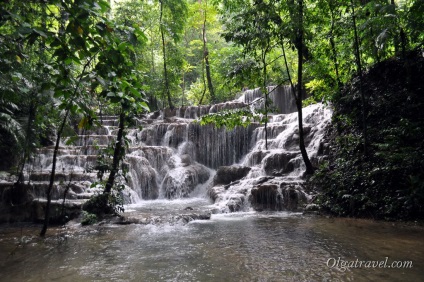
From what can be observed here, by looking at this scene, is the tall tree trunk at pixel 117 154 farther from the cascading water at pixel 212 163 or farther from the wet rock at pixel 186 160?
the wet rock at pixel 186 160

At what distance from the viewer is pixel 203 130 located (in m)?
17.3

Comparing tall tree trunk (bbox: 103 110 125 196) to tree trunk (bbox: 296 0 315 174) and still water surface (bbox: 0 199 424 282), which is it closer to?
still water surface (bbox: 0 199 424 282)

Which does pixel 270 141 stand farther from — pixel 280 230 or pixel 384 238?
pixel 384 238

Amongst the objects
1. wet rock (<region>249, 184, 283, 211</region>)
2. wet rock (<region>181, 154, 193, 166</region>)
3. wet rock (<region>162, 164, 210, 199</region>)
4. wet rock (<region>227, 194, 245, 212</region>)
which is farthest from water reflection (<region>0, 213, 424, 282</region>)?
wet rock (<region>181, 154, 193, 166</region>)

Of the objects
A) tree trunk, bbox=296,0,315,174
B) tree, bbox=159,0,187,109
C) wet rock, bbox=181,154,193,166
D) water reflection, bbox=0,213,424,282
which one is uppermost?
tree, bbox=159,0,187,109

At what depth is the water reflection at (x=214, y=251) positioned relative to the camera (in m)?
4.12

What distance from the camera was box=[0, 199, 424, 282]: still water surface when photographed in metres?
4.12

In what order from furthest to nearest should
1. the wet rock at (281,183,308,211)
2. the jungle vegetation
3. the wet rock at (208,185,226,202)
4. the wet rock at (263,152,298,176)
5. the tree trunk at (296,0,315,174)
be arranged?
the wet rock at (263,152,298,176) < the wet rock at (208,185,226,202) < the wet rock at (281,183,308,211) < the tree trunk at (296,0,315,174) < the jungle vegetation

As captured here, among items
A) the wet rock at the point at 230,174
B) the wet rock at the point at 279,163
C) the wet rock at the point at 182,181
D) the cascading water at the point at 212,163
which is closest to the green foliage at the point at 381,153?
the cascading water at the point at 212,163

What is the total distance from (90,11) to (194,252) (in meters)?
4.15

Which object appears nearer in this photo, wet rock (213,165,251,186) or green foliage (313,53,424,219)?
green foliage (313,53,424,219)

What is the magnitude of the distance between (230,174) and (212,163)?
397cm

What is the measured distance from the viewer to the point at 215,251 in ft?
17.3

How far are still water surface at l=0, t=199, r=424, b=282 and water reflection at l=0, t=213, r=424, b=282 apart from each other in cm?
1
